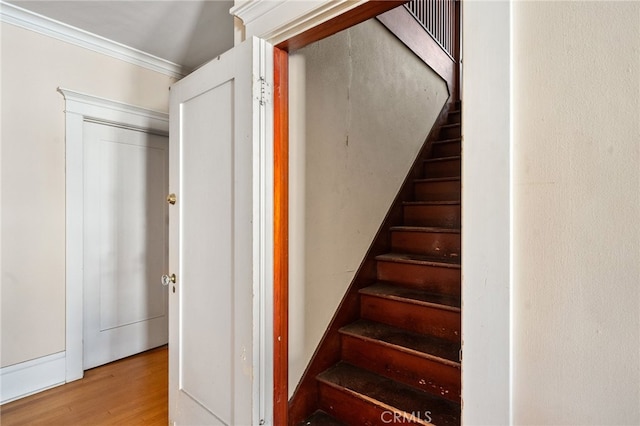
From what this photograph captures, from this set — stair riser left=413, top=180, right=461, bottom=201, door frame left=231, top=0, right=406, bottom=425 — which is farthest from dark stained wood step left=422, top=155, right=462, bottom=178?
door frame left=231, top=0, right=406, bottom=425

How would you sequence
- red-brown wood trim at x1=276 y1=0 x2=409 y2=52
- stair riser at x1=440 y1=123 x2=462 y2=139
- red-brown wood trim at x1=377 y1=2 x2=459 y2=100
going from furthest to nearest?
stair riser at x1=440 y1=123 x2=462 y2=139 < red-brown wood trim at x1=377 y1=2 x2=459 y2=100 < red-brown wood trim at x1=276 y1=0 x2=409 y2=52

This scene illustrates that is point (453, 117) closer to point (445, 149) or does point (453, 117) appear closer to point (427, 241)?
point (445, 149)

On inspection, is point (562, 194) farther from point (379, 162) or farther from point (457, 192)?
point (457, 192)

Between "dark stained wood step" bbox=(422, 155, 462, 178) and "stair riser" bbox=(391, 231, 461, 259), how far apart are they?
76 centimetres

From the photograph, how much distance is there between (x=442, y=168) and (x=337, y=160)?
1.23 meters

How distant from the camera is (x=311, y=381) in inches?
65.8

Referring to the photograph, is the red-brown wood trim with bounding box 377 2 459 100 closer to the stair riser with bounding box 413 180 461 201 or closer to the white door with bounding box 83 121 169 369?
the stair riser with bounding box 413 180 461 201

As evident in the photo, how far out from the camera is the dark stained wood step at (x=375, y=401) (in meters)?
1.39

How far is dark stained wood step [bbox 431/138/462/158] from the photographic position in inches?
110

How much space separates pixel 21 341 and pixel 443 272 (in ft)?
8.79

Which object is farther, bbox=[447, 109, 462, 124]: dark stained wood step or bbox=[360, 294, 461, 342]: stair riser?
bbox=[447, 109, 462, 124]: dark stained wood step

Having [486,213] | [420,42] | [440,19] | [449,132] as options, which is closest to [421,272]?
[486,213]

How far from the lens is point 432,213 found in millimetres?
2273

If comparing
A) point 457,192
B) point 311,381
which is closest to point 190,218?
point 311,381
